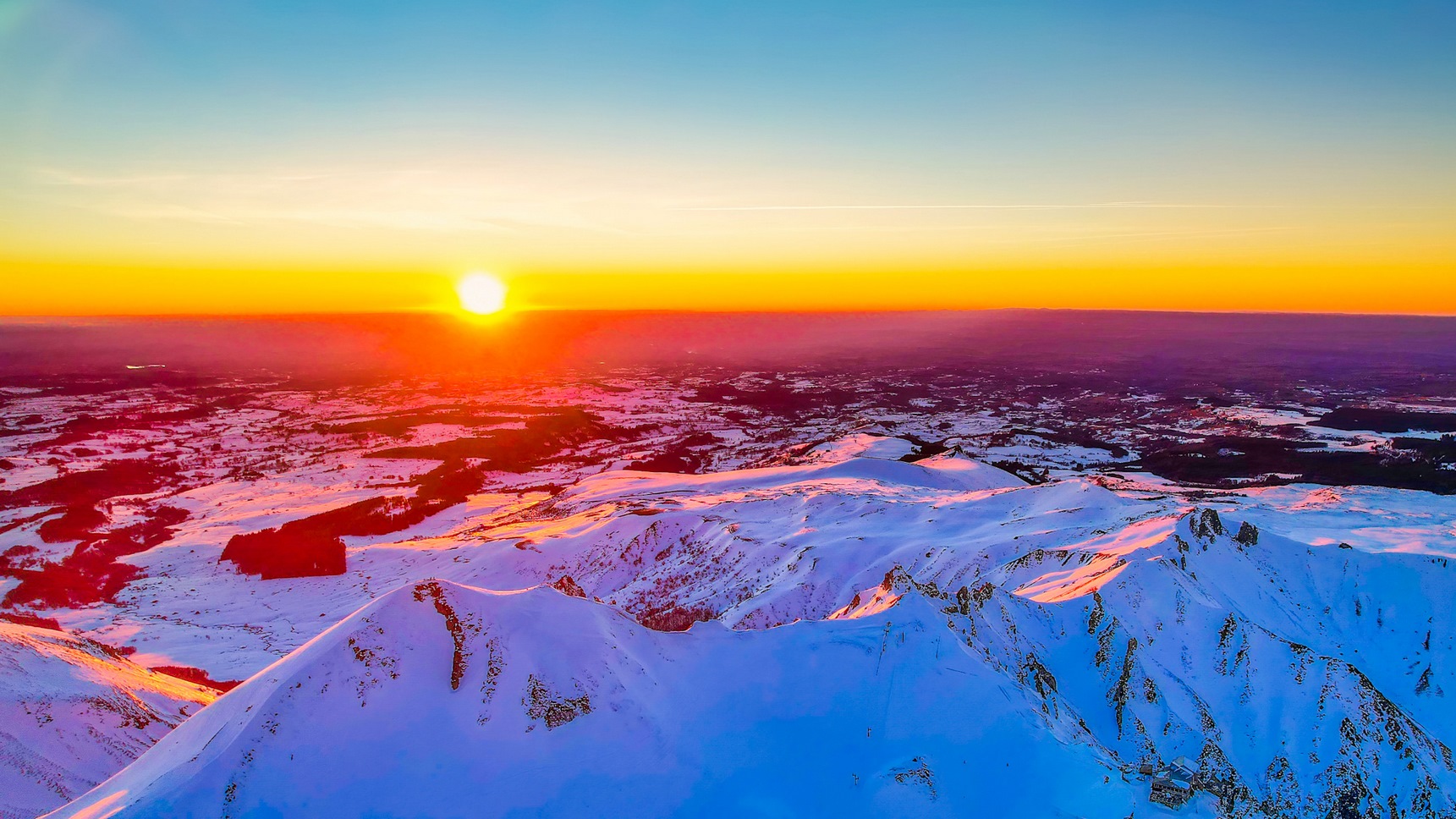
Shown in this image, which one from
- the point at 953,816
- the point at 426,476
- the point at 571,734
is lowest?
the point at 426,476

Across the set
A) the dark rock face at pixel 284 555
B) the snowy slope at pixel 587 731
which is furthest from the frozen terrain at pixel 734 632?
the dark rock face at pixel 284 555

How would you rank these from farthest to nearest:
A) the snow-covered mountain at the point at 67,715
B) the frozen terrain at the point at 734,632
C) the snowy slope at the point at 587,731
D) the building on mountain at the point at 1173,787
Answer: the snow-covered mountain at the point at 67,715, the building on mountain at the point at 1173,787, the frozen terrain at the point at 734,632, the snowy slope at the point at 587,731

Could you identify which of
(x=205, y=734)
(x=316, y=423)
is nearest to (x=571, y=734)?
(x=205, y=734)

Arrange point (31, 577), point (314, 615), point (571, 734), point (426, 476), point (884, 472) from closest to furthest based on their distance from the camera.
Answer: point (571, 734), point (314, 615), point (31, 577), point (884, 472), point (426, 476)

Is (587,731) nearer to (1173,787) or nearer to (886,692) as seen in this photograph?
(886,692)

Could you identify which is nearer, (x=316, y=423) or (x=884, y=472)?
(x=884, y=472)

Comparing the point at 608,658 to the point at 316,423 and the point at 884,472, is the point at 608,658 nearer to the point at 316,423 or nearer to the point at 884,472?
the point at 884,472

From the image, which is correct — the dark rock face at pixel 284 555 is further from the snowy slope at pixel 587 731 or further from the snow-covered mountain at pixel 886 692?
the snowy slope at pixel 587 731
